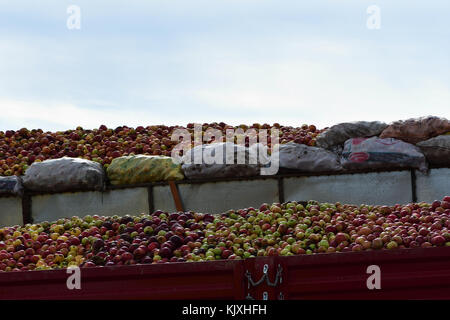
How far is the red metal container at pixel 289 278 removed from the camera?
3.97 metres

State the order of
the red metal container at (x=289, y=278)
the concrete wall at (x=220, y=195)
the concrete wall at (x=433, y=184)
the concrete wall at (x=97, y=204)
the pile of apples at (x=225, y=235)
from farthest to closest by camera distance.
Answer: the concrete wall at (x=97, y=204) < the concrete wall at (x=220, y=195) < the concrete wall at (x=433, y=184) < the pile of apples at (x=225, y=235) < the red metal container at (x=289, y=278)

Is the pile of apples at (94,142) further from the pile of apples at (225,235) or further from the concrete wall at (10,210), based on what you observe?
the pile of apples at (225,235)

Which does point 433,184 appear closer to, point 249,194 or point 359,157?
point 359,157

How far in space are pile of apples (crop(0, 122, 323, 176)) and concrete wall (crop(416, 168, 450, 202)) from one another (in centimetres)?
148

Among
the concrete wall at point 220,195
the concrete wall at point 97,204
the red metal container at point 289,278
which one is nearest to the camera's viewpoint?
the red metal container at point 289,278

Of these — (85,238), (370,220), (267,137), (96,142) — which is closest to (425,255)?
(370,220)

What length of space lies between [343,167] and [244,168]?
1.21 metres

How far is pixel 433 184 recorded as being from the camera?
26.6 feet

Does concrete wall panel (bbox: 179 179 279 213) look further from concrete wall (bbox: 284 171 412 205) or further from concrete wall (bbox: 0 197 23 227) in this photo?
concrete wall (bbox: 0 197 23 227)

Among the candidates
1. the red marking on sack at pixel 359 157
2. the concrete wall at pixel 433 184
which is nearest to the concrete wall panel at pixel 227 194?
the red marking on sack at pixel 359 157

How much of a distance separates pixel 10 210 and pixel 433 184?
5.38 meters

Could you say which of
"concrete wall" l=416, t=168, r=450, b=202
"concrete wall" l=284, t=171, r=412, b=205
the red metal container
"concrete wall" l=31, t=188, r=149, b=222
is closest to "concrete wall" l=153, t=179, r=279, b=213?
"concrete wall" l=31, t=188, r=149, b=222

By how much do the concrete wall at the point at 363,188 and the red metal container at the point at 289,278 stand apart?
4.13m

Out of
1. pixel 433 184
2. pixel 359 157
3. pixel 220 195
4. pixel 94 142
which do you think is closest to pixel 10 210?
pixel 94 142
